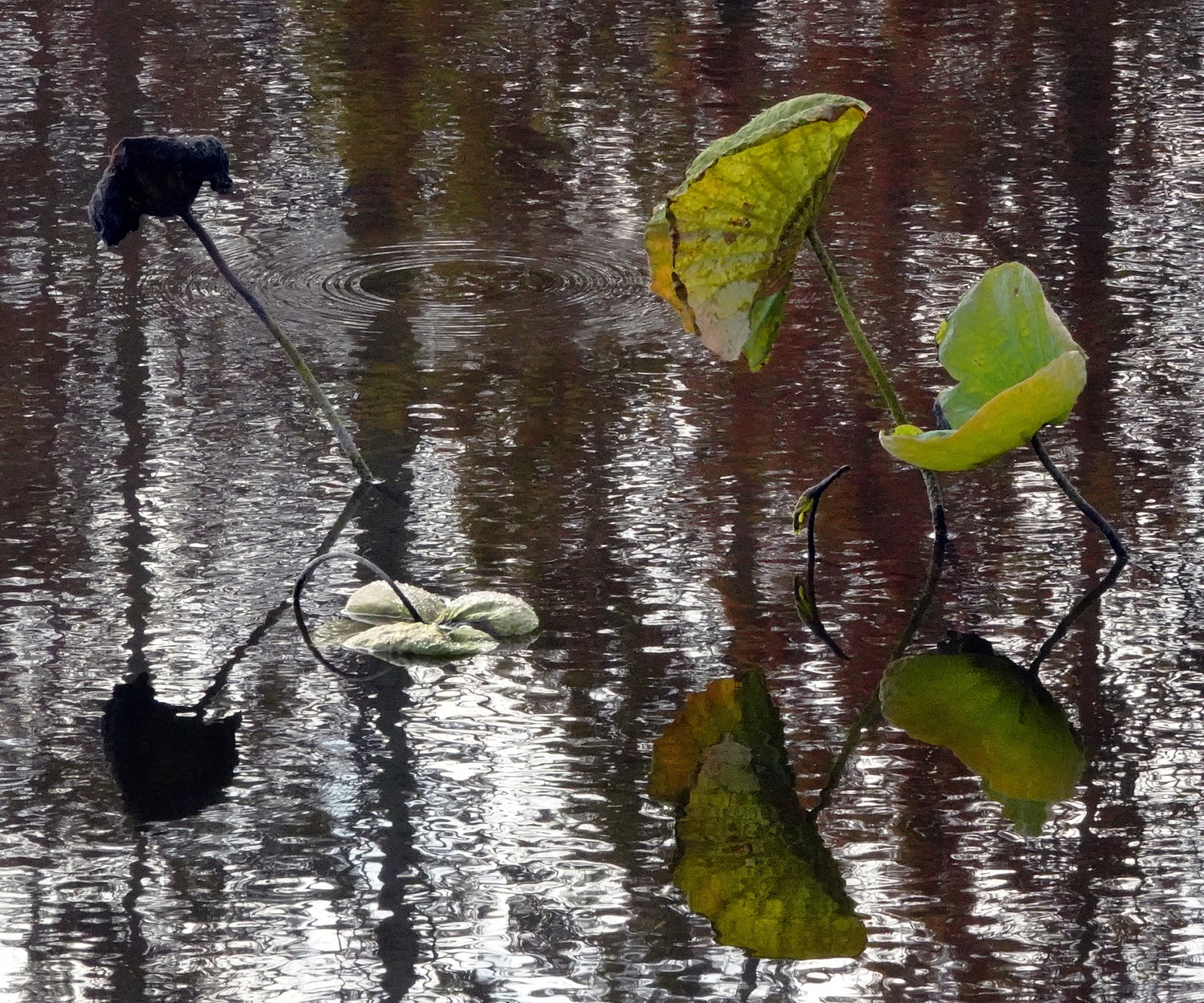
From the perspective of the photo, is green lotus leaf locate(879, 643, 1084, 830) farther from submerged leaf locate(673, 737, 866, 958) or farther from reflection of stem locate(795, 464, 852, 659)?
submerged leaf locate(673, 737, 866, 958)

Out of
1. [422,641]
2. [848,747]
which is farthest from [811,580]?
[422,641]

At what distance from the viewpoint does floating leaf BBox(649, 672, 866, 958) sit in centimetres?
172

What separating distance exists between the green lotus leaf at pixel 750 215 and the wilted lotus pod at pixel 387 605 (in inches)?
20.0

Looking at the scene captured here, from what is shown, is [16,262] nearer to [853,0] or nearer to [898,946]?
[898,946]

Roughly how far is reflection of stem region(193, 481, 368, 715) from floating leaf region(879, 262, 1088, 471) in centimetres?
79

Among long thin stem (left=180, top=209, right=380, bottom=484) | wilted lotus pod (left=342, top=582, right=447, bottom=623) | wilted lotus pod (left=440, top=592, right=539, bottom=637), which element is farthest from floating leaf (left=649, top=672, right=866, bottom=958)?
long thin stem (left=180, top=209, right=380, bottom=484)

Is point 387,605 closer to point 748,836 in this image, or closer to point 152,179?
point 748,836

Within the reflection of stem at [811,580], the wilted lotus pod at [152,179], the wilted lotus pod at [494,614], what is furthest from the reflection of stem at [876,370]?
the wilted lotus pod at [152,179]

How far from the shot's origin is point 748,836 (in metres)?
1.88

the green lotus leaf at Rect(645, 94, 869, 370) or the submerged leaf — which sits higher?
the green lotus leaf at Rect(645, 94, 869, 370)

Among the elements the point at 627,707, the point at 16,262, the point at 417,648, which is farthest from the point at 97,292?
the point at 627,707

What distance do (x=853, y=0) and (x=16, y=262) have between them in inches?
121

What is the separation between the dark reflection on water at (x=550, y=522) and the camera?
173 cm

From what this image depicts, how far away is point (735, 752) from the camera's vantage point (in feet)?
6.70
